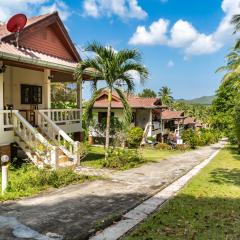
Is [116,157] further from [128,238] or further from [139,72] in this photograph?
[128,238]

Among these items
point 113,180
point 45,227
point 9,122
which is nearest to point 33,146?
point 9,122

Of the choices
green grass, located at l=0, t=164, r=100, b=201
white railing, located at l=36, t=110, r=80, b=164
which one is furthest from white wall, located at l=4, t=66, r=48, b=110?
green grass, located at l=0, t=164, r=100, b=201

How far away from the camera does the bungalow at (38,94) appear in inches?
525

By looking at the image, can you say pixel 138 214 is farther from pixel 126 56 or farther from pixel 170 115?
pixel 170 115

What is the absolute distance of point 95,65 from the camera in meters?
15.8

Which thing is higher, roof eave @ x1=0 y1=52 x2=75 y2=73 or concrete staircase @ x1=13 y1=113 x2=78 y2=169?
roof eave @ x1=0 y1=52 x2=75 y2=73

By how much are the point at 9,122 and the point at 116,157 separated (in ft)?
16.0

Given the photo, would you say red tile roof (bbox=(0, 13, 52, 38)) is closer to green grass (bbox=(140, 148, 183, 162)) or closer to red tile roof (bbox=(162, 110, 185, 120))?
green grass (bbox=(140, 148, 183, 162))

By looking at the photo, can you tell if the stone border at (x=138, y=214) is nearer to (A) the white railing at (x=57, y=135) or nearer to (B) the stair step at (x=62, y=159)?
(A) the white railing at (x=57, y=135)

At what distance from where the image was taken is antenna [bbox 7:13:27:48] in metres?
15.5

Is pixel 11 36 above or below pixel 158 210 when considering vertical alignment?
above

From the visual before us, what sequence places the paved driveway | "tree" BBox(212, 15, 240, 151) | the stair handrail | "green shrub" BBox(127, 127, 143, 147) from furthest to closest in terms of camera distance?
the stair handrail < "green shrub" BBox(127, 127, 143, 147) < "tree" BBox(212, 15, 240, 151) < the paved driveway

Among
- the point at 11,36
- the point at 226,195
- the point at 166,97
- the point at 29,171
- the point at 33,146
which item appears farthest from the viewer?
the point at 166,97

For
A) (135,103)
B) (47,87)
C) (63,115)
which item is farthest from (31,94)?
(135,103)
